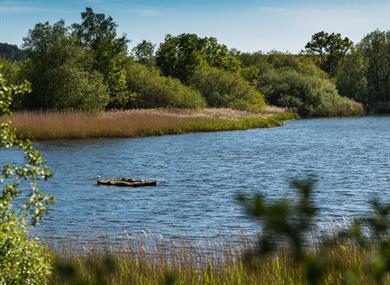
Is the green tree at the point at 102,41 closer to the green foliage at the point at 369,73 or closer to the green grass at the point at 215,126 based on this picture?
the green grass at the point at 215,126

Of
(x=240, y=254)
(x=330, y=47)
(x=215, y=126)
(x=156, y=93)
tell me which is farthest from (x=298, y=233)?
(x=330, y=47)

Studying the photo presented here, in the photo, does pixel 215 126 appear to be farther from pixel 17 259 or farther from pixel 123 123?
pixel 17 259

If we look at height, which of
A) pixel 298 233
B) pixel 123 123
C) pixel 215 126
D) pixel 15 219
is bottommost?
pixel 215 126

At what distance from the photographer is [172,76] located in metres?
90.7

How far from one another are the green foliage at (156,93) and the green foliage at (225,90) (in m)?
4.51

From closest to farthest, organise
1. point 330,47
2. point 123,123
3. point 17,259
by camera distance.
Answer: point 17,259 < point 123,123 < point 330,47

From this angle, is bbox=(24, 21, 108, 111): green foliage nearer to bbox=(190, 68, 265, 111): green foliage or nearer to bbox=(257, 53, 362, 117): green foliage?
bbox=(190, 68, 265, 111): green foliage

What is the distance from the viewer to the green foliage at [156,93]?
71.6m

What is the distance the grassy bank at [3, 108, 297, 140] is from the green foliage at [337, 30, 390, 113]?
123ft

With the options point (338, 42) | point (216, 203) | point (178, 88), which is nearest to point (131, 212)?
point (216, 203)

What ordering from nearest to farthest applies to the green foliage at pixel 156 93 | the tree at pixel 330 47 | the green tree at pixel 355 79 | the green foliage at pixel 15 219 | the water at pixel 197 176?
the green foliage at pixel 15 219, the water at pixel 197 176, the green foliage at pixel 156 93, the green tree at pixel 355 79, the tree at pixel 330 47

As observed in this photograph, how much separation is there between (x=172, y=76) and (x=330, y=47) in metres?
66.1

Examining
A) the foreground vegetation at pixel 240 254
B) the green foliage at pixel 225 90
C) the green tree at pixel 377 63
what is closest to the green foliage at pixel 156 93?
the green foliage at pixel 225 90

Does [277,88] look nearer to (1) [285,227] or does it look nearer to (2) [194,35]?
(2) [194,35]
